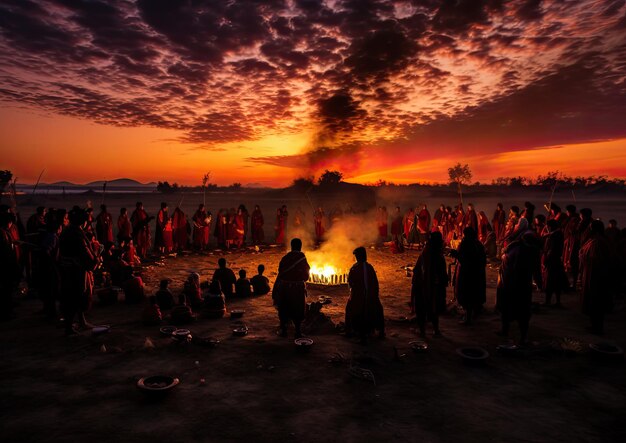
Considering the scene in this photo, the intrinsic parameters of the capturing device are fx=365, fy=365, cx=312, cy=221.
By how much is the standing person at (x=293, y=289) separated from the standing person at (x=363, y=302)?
100 centimetres

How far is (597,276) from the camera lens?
25.2 ft

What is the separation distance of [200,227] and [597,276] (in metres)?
15.6

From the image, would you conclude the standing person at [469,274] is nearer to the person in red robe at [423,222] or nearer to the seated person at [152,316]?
the seated person at [152,316]

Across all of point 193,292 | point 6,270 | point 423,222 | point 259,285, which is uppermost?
point 423,222

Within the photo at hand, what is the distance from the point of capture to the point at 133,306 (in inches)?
381

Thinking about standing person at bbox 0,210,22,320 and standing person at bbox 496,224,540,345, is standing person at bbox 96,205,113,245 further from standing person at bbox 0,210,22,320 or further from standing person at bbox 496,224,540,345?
standing person at bbox 496,224,540,345

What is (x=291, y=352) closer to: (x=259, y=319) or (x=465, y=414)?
(x=259, y=319)

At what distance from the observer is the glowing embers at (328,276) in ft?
39.6

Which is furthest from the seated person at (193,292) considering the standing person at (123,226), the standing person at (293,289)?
the standing person at (123,226)

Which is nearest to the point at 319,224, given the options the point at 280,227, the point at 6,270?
the point at 280,227

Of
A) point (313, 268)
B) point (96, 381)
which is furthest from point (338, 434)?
point (313, 268)

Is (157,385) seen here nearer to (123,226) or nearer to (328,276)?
(328,276)

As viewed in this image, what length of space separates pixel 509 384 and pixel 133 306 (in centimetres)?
878

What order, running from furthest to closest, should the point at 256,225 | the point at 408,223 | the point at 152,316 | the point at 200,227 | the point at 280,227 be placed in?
the point at 280,227 < the point at 256,225 < the point at 408,223 < the point at 200,227 < the point at 152,316
